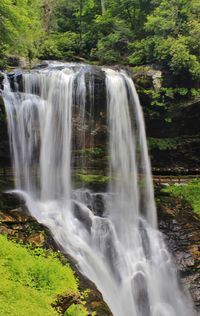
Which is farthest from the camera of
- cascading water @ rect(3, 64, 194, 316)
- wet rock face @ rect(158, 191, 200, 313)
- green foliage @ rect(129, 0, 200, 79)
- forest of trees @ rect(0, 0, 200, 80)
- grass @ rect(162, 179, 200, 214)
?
green foliage @ rect(129, 0, 200, 79)

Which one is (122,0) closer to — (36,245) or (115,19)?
(115,19)

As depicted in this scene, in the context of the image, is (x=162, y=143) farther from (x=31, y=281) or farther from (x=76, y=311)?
(x=76, y=311)

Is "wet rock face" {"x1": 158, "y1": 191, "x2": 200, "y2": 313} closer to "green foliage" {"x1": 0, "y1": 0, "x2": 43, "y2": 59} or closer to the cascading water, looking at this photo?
the cascading water

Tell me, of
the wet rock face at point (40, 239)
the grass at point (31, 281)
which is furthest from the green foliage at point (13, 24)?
the grass at point (31, 281)

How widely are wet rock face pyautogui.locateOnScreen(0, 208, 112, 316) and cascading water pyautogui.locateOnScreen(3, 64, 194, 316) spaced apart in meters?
0.83

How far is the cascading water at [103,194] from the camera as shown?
11570mm

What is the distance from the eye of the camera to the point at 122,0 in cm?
2458

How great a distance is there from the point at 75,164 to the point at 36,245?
8.10 meters

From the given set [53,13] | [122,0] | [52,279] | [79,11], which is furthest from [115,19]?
[52,279]

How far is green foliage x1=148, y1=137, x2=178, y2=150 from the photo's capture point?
19.3m

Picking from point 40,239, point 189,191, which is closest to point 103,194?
point 189,191

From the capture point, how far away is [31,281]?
7.92 metres

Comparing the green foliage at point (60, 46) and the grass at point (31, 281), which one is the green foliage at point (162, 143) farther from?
the grass at point (31, 281)

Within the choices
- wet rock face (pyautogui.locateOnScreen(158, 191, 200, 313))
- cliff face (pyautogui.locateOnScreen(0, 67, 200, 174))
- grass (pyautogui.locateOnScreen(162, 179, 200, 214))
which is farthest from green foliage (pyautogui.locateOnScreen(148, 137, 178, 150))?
wet rock face (pyautogui.locateOnScreen(158, 191, 200, 313))
